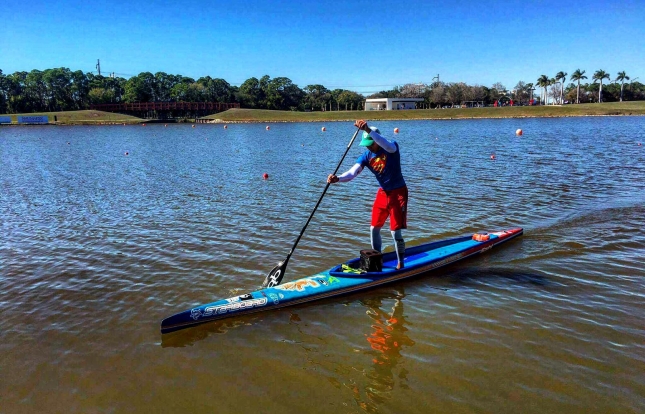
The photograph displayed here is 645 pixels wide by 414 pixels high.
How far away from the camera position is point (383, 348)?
243 inches

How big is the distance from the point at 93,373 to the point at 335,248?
6065 mm

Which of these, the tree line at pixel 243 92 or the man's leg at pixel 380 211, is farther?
the tree line at pixel 243 92

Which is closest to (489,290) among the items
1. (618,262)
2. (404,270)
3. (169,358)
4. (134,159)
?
(404,270)

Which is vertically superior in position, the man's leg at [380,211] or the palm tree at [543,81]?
the palm tree at [543,81]

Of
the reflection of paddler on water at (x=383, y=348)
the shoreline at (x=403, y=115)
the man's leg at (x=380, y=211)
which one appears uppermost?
the shoreline at (x=403, y=115)

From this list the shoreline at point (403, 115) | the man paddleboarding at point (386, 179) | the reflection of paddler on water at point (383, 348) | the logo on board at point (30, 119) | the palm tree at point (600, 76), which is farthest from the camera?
the palm tree at point (600, 76)

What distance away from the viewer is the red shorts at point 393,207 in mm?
8305

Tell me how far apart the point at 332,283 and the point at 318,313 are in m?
0.73

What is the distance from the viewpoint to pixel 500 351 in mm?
5941

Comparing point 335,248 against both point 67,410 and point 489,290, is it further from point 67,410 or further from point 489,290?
point 67,410

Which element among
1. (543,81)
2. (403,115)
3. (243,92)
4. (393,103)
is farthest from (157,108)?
(543,81)

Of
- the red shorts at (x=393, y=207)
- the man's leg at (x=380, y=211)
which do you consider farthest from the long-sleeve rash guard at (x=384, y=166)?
the man's leg at (x=380, y=211)

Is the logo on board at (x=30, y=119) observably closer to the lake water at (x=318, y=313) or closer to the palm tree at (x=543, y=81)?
the lake water at (x=318, y=313)

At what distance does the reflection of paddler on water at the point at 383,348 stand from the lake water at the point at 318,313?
29mm
